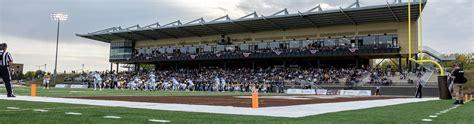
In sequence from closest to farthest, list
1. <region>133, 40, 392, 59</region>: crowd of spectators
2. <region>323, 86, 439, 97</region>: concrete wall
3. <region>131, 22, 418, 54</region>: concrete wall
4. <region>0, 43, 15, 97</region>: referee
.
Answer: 1. <region>0, 43, 15, 97</region>: referee
2. <region>323, 86, 439, 97</region>: concrete wall
3. <region>131, 22, 418, 54</region>: concrete wall
4. <region>133, 40, 392, 59</region>: crowd of spectators

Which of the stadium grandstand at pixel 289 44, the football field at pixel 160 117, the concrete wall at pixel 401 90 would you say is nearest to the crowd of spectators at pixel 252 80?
the stadium grandstand at pixel 289 44

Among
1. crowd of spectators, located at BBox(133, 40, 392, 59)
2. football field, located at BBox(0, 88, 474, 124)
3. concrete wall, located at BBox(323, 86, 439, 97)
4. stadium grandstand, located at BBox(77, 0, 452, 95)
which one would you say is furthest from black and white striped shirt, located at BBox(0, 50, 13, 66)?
crowd of spectators, located at BBox(133, 40, 392, 59)

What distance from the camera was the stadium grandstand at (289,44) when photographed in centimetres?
5284

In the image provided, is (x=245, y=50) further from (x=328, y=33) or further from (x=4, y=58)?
(x=4, y=58)

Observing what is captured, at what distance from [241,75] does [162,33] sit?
734 inches

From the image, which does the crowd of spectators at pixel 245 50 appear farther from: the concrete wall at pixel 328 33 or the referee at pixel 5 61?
the referee at pixel 5 61

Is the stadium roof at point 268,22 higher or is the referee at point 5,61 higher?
the stadium roof at point 268,22

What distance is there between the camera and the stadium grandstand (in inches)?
2080

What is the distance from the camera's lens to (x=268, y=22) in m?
59.9

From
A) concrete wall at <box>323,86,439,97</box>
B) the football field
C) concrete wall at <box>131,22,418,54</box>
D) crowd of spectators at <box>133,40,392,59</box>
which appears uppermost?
concrete wall at <box>131,22,418,54</box>

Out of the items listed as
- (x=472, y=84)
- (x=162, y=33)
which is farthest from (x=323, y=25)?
(x=162, y=33)

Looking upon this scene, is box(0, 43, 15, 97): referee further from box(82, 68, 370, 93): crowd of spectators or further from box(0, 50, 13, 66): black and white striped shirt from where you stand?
box(82, 68, 370, 93): crowd of spectators

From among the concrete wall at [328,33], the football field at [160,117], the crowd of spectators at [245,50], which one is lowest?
the football field at [160,117]

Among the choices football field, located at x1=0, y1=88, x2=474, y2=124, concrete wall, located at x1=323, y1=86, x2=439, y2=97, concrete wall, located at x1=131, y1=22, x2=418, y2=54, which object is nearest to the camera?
football field, located at x1=0, y1=88, x2=474, y2=124
